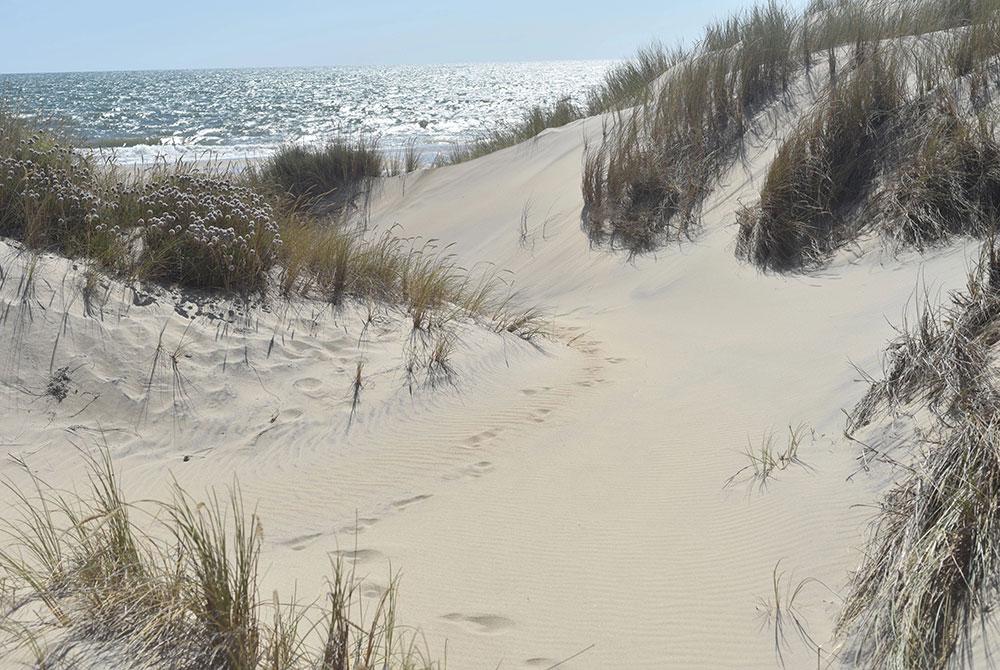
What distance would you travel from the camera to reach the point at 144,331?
4.92 meters

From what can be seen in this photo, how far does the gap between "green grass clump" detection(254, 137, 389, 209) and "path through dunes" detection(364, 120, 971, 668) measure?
758 cm

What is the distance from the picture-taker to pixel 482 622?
2943 mm

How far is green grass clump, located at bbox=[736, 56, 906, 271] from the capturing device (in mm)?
7375

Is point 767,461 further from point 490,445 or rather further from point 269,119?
point 269,119

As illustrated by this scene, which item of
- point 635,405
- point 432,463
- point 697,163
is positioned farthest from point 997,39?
point 432,463

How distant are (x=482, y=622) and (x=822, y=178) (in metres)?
6.11

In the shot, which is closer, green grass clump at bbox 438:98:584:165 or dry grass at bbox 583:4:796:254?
dry grass at bbox 583:4:796:254

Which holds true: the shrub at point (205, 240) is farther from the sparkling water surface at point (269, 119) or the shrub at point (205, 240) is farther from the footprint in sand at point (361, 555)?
the sparkling water surface at point (269, 119)

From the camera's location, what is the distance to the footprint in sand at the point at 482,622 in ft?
9.50

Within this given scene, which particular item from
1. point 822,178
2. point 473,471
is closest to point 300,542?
point 473,471

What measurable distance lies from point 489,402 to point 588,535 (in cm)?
180

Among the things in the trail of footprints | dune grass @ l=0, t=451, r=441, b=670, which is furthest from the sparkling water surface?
dune grass @ l=0, t=451, r=441, b=670

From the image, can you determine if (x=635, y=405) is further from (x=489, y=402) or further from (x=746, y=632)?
(x=746, y=632)

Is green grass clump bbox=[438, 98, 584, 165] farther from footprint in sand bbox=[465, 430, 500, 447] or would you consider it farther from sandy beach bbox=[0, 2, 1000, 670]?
footprint in sand bbox=[465, 430, 500, 447]
